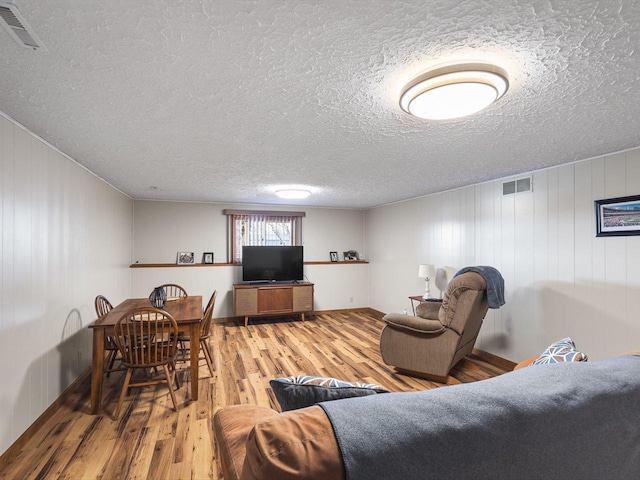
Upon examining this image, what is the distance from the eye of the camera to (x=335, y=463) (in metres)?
0.72

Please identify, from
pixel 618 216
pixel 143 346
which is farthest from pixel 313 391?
pixel 618 216

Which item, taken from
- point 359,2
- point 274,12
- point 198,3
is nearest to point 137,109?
point 198,3

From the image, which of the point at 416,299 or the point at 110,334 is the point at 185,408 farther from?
the point at 416,299

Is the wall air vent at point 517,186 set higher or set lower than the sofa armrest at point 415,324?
higher

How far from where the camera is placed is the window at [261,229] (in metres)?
6.07

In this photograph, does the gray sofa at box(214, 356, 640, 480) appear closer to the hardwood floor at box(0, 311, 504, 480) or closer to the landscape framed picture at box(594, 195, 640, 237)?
the hardwood floor at box(0, 311, 504, 480)

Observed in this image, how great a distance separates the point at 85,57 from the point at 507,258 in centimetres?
418

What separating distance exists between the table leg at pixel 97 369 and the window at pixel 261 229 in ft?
11.2

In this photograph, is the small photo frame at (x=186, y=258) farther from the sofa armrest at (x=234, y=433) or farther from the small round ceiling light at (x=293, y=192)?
the sofa armrest at (x=234, y=433)

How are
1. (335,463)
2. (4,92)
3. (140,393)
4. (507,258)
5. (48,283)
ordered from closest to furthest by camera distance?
1. (335,463)
2. (4,92)
3. (48,283)
4. (140,393)
5. (507,258)

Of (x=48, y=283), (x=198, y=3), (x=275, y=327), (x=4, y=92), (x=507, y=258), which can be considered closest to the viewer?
(x=198, y=3)

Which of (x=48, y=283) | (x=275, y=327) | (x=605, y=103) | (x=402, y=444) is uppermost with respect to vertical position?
(x=605, y=103)

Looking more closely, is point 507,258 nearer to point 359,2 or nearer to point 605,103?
point 605,103

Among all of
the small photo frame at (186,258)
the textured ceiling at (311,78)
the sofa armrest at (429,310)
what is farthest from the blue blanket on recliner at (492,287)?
the small photo frame at (186,258)
